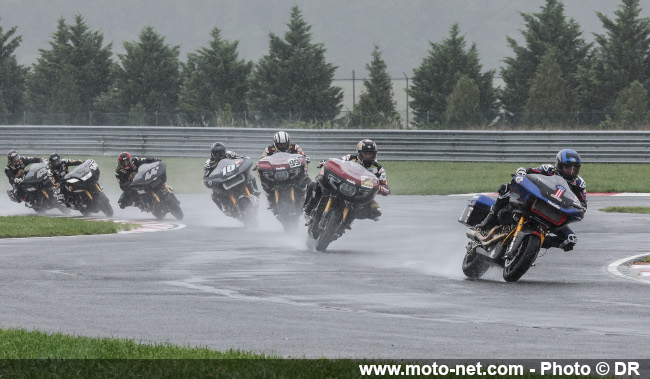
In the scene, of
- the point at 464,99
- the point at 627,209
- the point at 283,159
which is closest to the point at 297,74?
the point at 464,99

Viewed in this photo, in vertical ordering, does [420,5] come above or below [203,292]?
above

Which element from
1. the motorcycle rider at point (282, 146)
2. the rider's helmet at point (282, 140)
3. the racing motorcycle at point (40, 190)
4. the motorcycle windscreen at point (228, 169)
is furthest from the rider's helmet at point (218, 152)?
the racing motorcycle at point (40, 190)

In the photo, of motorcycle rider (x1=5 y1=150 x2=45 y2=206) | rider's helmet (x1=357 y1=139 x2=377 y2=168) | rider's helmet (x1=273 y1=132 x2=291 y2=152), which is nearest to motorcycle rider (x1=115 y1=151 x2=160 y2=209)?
motorcycle rider (x1=5 y1=150 x2=45 y2=206)

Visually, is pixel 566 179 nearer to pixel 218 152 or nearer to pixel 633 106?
pixel 218 152

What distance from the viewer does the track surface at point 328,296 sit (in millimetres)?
9195

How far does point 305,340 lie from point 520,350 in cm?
167

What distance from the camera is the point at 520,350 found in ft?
28.5

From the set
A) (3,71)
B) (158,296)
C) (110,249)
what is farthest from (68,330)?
(3,71)

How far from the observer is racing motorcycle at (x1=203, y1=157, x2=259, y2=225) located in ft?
67.7

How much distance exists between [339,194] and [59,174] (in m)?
11.3

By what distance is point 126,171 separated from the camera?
2441cm

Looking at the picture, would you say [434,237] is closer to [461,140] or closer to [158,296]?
[158,296]

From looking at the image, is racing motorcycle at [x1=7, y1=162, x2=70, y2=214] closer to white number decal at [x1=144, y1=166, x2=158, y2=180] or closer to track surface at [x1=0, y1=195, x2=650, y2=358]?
white number decal at [x1=144, y1=166, x2=158, y2=180]

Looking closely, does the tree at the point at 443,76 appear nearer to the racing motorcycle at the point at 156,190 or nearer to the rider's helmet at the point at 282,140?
the racing motorcycle at the point at 156,190
